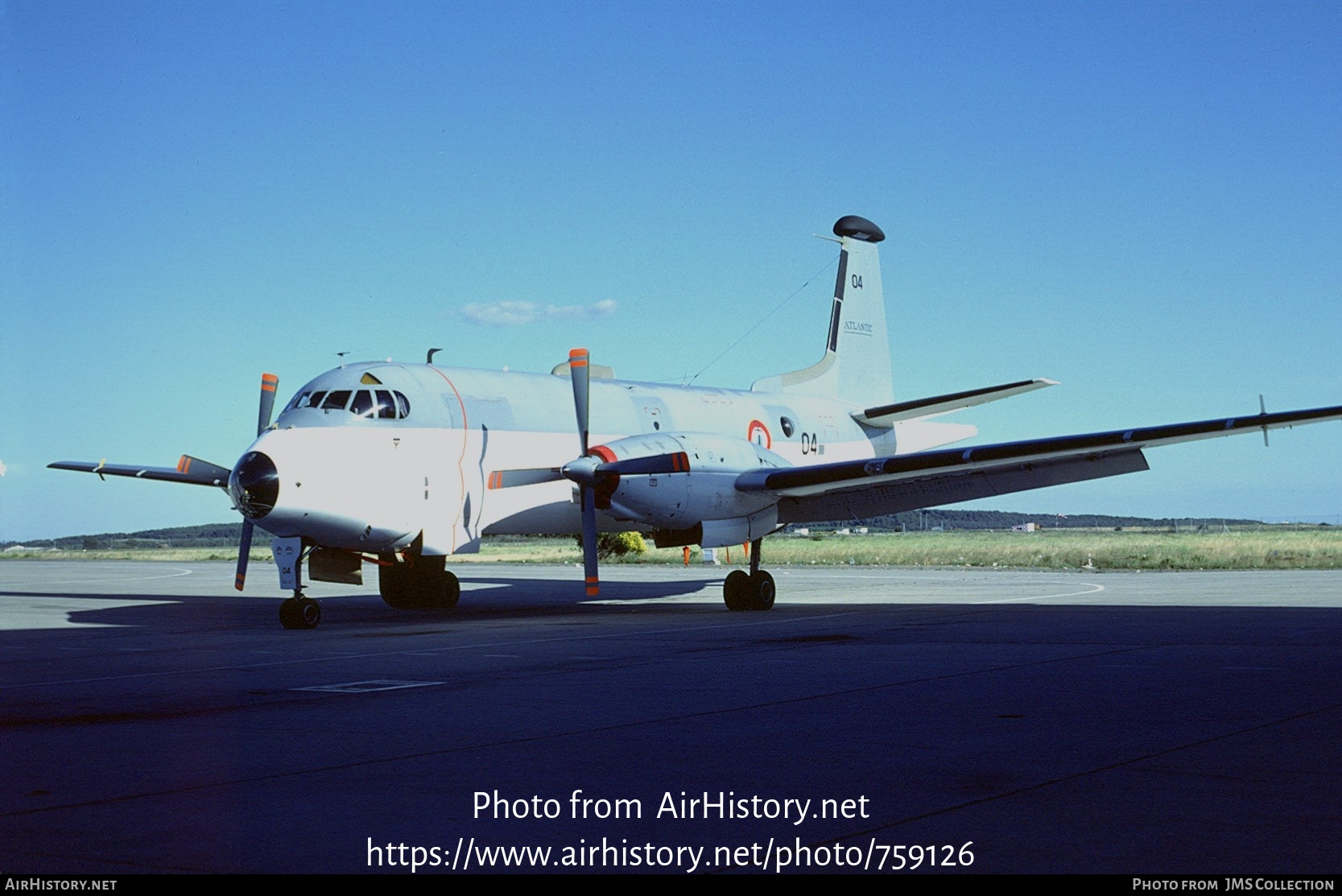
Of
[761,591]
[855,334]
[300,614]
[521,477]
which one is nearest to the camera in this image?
[300,614]

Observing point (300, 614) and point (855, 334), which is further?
point (855, 334)

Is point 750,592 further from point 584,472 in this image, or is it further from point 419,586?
point 419,586

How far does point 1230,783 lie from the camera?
22.2ft

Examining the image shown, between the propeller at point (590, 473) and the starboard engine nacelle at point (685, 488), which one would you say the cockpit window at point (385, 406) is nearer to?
the propeller at point (590, 473)

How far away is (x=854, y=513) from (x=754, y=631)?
7.21 meters

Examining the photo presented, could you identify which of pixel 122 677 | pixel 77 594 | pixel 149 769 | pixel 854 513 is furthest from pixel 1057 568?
pixel 149 769

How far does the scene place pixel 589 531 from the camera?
21.2 metres

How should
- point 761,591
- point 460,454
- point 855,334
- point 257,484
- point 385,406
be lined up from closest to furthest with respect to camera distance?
1. point 257,484
2. point 385,406
3. point 460,454
4. point 761,591
5. point 855,334

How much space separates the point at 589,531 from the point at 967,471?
6352mm

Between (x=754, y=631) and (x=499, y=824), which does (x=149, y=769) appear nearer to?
(x=499, y=824)

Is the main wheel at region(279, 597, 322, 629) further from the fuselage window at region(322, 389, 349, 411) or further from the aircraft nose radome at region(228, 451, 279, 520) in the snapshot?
the fuselage window at region(322, 389, 349, 411)

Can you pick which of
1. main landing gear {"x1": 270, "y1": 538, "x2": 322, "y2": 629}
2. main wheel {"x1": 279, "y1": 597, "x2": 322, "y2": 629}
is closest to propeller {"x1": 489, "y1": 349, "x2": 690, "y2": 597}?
main landing gear {"x1": 270, "y1": 538, "x2": 322, "y2": 629}

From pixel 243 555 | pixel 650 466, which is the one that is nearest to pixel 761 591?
pixel 650 466

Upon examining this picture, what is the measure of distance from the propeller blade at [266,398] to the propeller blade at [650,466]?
231 inches
